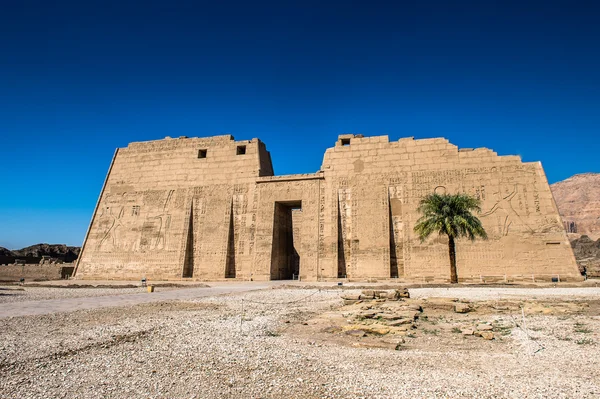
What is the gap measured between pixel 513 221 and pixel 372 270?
7.66 metres

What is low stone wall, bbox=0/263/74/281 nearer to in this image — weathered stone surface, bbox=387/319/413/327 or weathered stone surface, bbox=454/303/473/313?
weathered stone surface, bbox=387/319/413/327

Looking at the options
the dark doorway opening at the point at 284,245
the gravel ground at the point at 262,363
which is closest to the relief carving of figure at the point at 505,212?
the dark doorway opening at the point at 284,245

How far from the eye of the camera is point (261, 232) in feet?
76.0

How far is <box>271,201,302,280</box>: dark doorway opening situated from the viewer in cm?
2322

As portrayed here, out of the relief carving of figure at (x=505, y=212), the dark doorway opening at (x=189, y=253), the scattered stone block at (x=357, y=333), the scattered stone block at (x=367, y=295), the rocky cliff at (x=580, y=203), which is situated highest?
the rocky cliff at (x=580, y=203)

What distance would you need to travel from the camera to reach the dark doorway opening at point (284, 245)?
23219mm

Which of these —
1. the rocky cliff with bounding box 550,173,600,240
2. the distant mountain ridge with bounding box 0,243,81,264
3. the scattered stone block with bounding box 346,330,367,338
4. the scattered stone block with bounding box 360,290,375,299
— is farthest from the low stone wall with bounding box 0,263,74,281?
the rocky cliff with bounding box 550,173,600,240

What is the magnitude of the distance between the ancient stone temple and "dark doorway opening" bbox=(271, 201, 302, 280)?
0.31ft

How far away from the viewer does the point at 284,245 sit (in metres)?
24.9

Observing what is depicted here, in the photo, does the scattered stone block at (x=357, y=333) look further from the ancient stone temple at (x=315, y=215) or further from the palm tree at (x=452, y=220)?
the ancient stone temple at (x=315, y=215)

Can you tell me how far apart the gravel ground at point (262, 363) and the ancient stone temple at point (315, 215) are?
1433cm

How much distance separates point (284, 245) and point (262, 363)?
2071cm

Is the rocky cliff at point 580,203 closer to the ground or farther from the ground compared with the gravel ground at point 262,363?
farther from the ground

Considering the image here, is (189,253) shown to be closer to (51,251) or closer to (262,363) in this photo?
(262,363)
